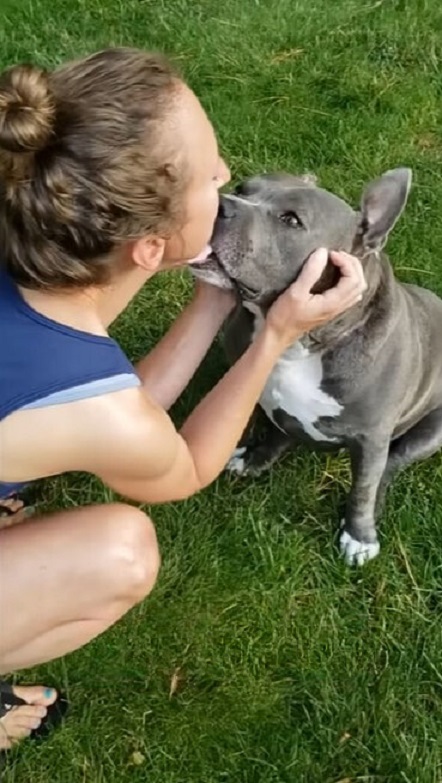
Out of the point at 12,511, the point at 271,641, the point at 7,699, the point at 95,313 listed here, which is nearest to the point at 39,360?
the point at 95,313

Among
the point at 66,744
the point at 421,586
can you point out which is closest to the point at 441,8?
the point at 421,586

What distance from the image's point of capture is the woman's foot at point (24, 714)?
3.09m

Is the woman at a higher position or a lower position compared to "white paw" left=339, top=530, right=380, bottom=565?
higher

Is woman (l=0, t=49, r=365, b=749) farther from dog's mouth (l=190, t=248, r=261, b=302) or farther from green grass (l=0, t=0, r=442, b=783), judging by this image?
green grass (l=0, t=0, r=442, b=783)

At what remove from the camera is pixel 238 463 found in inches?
147

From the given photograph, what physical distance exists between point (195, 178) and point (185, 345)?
0.77m

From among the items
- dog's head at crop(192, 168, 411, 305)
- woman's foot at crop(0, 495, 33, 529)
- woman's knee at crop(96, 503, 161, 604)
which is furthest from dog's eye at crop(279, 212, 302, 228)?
woman's foot at crop(0, 495, 33, 529)

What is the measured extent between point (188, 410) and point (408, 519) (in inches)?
32.1

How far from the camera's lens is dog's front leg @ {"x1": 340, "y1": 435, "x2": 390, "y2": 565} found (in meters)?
3.30

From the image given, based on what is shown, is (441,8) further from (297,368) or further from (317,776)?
(317,776)

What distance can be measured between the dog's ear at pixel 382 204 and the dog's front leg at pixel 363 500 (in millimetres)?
612

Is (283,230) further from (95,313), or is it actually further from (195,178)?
(95,313)

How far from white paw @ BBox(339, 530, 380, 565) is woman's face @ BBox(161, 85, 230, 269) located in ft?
3.94

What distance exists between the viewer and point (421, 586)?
3.48 meters
